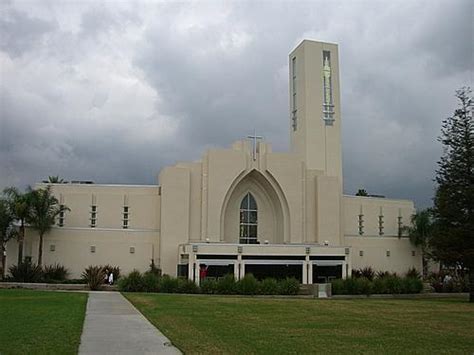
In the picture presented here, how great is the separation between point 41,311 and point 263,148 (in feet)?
106

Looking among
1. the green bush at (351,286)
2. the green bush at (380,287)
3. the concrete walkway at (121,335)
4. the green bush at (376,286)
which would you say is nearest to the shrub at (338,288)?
the green bush at (376,286)

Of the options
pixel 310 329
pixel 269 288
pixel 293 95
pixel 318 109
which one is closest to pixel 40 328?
pixel 310 329

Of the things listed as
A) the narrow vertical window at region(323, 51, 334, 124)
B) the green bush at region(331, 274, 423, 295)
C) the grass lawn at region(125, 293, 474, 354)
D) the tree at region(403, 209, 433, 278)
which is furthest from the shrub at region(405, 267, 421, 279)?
the grass lawn at region(125, 293, 474, 354)

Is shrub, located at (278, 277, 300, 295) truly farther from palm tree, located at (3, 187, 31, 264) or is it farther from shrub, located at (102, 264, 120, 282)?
palm tree, located at (3, 187, 31, 264)

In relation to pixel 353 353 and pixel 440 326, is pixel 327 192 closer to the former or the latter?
pixel 440 326

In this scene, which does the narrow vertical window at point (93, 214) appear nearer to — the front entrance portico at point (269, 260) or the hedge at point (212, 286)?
the front entrance portico at point (269, 260)

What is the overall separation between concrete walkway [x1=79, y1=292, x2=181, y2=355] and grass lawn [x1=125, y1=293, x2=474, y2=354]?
0.36 metres

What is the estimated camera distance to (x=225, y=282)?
36375 mm

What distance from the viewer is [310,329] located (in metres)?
16.1

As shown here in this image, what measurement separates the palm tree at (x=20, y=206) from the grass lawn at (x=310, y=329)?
2250cm

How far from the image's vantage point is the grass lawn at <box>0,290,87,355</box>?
11828 millimetres

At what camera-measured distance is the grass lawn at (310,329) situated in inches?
496

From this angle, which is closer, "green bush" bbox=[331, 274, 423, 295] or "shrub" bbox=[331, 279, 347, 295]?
"shrub" bbox=[331, 279, 347, 295]

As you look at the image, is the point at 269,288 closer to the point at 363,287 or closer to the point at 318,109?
the point at 363,287
